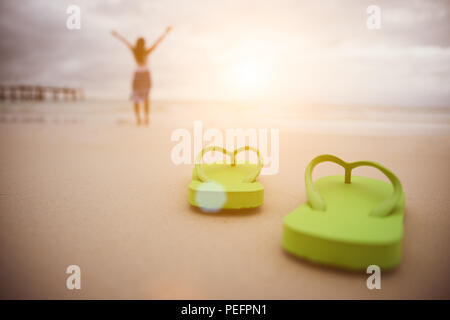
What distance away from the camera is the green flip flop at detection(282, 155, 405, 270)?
1.70 m

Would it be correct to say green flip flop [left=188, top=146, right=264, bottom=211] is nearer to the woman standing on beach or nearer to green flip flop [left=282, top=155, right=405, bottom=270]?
green flip flop [left=282, top=155, right=405, bottom=270]

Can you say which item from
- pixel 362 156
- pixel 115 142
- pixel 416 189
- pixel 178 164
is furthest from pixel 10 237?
pixel 362 156

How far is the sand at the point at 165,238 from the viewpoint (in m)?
1.66

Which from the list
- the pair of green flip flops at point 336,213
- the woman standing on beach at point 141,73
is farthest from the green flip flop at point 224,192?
the woman standing on beach at point 141,73

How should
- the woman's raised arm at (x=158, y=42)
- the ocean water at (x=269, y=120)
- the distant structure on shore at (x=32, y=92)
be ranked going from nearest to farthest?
the woman's raised arm at (x=158, y=42) < the ocean water at (x=269, y=120) < the distant structure on shore at (x=32, y=92)

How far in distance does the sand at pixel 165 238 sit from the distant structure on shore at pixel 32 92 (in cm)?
2695

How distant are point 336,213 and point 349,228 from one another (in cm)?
25

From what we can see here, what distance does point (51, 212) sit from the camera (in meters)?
2.64

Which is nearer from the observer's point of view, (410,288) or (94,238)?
(410,288)

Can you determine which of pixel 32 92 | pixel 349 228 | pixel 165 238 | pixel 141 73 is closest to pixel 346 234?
pixel 349 228

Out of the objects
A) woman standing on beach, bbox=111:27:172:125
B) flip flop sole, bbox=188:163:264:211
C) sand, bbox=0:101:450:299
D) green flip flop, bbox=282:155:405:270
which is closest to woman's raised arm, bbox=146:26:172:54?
woman standing on beach, bbox=111:27:172:125

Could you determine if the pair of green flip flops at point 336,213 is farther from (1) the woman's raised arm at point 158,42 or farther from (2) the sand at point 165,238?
(1) the woman's raised arm at point 158,42
